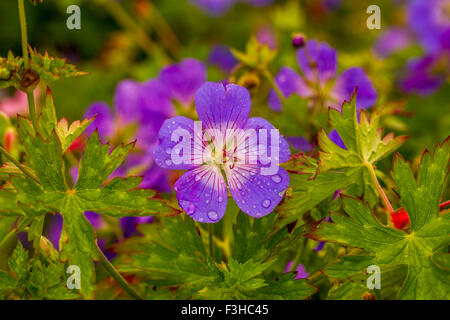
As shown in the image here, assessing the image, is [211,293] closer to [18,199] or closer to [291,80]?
[18,199]

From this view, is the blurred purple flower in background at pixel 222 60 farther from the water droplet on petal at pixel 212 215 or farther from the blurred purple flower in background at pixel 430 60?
the water droplet on petal at pixel 212 215

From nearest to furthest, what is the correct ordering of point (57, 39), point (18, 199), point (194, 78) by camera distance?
1. point (18, 199)
2. point (194, 78)
3. point (57, 39)

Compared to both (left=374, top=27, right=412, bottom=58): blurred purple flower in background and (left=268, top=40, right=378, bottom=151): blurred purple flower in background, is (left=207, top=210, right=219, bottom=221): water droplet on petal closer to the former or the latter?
(left=268, top=40, right=378, bottom=151): blurred purple flower in background

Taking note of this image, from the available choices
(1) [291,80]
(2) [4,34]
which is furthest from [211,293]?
(2) [4,34]

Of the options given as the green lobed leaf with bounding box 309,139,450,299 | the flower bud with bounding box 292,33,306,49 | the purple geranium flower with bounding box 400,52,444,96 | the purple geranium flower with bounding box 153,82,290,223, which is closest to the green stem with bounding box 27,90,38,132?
the purple geranium flower with bounding box 153,82,290,223

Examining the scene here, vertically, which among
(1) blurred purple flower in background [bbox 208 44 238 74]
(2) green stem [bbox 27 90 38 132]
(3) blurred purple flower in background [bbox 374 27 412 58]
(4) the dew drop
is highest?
(3) blurred purple flower in background [bbox 374 27 412 58]

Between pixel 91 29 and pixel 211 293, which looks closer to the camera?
pixel 211 293

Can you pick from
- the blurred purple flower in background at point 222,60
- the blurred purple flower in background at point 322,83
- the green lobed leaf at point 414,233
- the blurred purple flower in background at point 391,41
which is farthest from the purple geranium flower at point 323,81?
the blurred purple flower in background at point 391,41
